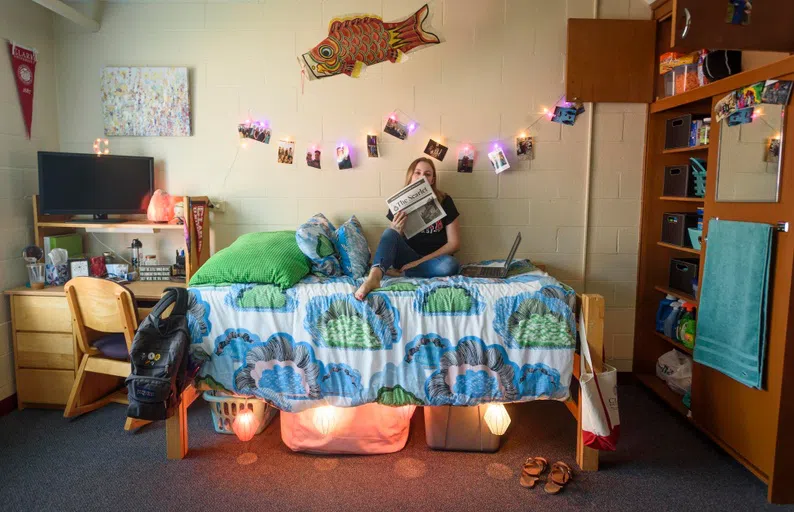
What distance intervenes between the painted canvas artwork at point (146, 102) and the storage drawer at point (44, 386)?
148 centimetres

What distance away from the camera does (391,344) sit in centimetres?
236

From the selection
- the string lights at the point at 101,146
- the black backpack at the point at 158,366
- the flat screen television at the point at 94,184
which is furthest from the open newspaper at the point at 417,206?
the string lights at the point at 101,146

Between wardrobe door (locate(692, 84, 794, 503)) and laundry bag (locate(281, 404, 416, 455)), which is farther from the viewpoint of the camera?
laundry bag (locate(281, 404, 416, 455))

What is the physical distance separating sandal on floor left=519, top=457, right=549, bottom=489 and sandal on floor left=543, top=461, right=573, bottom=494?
4 centimetres

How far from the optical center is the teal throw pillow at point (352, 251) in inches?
114

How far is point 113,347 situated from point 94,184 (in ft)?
3.43

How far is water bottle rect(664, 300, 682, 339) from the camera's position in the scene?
305 cm

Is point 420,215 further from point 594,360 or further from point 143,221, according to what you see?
point 143,221

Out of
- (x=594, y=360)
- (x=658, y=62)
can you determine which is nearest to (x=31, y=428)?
(x=594, y=360)

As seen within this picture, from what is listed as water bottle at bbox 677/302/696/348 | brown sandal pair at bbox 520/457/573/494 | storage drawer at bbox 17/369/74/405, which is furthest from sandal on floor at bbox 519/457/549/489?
storage drawer at bbox 17/369/74/405

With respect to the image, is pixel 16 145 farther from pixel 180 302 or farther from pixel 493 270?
pixel 493 270

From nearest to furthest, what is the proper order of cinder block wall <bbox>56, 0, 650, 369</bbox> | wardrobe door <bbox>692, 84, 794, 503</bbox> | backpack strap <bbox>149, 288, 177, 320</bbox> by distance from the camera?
wardrobe door <bbox>692, 84, 794, 503</bbox> < backpack strap <bbox>149, 288, 177, 320</bbox> < cinder block wall <bbox>56, 0, 650, 369</bbox>

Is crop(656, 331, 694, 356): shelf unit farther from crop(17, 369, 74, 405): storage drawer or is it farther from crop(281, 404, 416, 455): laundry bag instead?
crop(17, 369, 74, 405): storage drawer

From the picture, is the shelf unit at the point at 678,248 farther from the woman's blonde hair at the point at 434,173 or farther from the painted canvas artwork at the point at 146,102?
the painted canvas artwork at the point at 146,102
